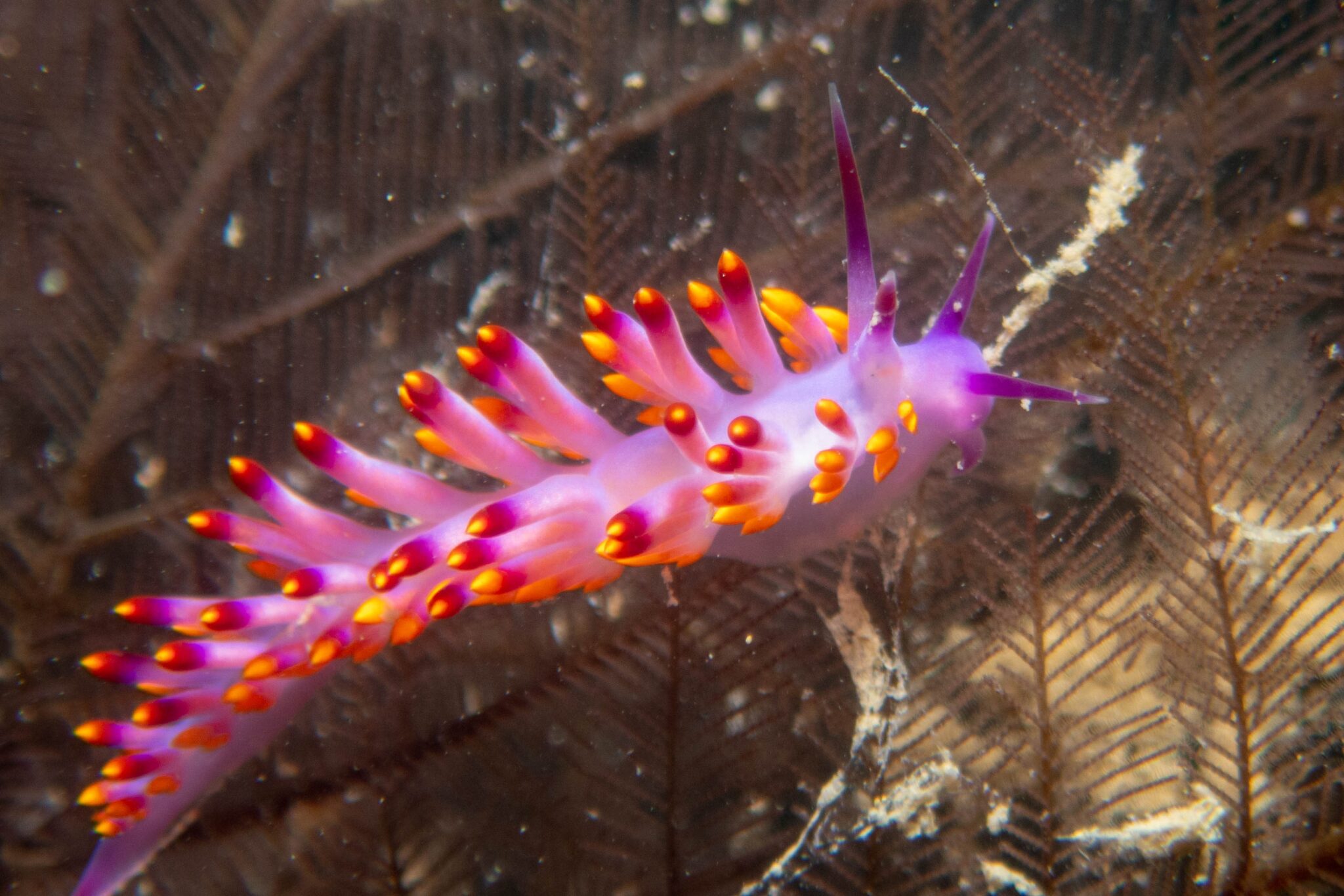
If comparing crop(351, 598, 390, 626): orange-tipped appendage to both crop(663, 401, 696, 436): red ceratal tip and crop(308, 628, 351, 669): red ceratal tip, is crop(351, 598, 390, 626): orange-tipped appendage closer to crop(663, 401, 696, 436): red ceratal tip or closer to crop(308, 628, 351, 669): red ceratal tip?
crop(308, 628, 351, 669): red ceratal tip

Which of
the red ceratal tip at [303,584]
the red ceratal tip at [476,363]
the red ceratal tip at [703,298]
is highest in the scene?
A: the red ceratal tip at [476,363]

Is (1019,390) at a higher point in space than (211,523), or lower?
lower

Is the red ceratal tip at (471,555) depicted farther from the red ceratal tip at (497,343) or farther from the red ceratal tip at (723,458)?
the red ceratal tip at (723,458)

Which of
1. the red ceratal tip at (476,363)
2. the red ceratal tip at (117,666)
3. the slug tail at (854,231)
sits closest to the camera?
the slug tail at (854,231)

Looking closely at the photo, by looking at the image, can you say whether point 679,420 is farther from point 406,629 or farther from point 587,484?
point 406,629

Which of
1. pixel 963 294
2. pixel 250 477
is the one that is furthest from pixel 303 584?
pixel 963 294

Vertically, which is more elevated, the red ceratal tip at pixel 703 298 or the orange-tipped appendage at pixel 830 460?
the red ceratal tip at pixel 703 298

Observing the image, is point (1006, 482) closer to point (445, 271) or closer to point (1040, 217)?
point (1040, 217)

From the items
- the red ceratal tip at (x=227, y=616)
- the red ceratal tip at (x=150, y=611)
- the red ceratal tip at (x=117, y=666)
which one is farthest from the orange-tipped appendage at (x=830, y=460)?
the red ceratal tip at (x=117, y=666)

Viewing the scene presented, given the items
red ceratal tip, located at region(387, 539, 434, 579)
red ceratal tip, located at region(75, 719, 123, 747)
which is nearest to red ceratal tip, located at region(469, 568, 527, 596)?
red ceratal tip, located at region(387, 539, 434, 579)
